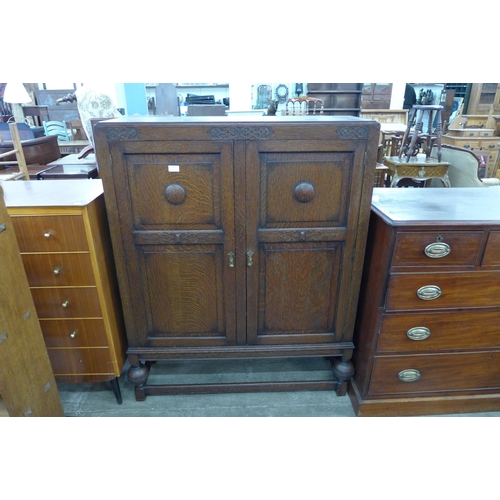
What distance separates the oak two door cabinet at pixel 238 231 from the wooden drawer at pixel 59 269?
0.12m

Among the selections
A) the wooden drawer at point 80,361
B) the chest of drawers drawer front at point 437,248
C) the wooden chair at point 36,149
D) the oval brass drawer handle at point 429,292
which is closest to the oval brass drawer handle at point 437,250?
the chest of drawers drawer front at point 437,248

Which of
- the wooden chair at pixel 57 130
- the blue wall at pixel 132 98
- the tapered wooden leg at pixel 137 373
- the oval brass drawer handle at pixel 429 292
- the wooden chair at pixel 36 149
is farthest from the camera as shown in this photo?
the blue wall at pixel 132 98

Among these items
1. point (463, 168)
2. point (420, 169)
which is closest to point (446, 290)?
point (463, 168)

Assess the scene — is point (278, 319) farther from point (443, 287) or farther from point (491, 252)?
point (491, 252)

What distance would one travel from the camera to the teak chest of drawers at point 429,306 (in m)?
1.28

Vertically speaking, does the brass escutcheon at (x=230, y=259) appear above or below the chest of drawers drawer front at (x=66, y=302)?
above

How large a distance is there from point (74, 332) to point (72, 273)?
0.28 metres

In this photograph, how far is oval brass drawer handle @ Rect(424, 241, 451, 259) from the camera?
50.1 inches

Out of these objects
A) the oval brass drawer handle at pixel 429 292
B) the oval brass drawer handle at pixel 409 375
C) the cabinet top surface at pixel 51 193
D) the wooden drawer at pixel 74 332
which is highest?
the cabinet top surface at pixel 51 193

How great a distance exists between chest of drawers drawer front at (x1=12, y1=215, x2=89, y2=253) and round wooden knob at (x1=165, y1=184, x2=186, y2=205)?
326mm

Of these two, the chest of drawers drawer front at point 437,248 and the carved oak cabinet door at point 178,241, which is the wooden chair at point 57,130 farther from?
the chest of drawers drawer front at point 437,248

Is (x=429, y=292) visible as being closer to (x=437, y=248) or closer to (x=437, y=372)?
(x=437, y=248)

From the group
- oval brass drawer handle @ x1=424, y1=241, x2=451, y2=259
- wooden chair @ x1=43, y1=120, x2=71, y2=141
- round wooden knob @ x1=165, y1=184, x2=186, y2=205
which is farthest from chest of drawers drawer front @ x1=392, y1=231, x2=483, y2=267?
wooden chair @ x1=43, y1=120, x2=71, y2=141

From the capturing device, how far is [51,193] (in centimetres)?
143
